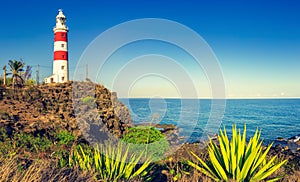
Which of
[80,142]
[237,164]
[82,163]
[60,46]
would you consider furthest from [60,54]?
[237,164]

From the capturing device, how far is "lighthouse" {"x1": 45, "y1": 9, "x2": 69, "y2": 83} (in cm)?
2344

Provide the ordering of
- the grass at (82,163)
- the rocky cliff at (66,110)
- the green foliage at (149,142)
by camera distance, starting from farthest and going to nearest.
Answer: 1. the rocky cliff at (66,110)
2. the green foliage at (149,142)
3. the grass at (82,163)

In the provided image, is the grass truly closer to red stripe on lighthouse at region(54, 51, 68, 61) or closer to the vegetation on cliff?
the vegetation on cliff

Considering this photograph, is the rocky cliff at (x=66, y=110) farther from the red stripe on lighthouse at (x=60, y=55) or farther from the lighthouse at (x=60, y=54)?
the red stripe on lighthouse at (x=60, y=55)

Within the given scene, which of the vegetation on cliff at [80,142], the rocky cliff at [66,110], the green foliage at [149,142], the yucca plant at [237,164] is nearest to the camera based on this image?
the yucca plant at [237,164]

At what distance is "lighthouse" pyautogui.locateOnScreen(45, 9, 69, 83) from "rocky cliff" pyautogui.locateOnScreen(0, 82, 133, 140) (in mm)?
4413

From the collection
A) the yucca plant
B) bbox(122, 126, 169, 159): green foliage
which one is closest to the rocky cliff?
bbox(122, 126, 169, 159): green foliage

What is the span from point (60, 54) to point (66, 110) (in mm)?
9760

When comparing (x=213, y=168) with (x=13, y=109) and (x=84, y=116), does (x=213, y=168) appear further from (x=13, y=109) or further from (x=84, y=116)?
(x=13, y=109)

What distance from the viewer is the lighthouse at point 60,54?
23.4 metres

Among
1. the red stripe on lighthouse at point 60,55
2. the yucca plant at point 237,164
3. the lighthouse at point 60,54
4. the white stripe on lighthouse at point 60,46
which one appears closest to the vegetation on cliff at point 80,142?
the yucca plant at point 237,164

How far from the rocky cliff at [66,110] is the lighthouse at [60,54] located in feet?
14.5

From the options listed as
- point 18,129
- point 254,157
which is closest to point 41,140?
point 18,129

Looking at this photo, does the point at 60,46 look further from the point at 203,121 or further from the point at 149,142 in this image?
the point at 203,121
